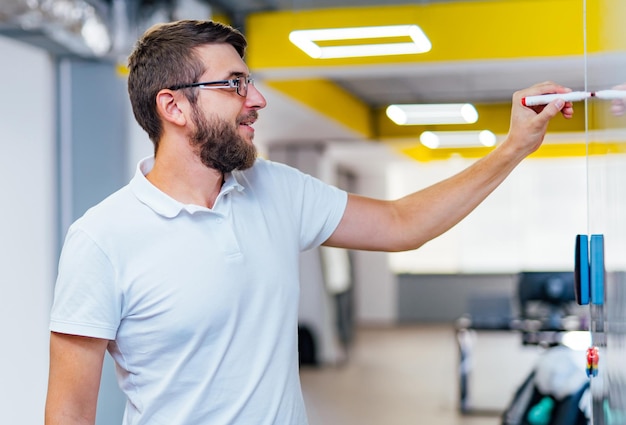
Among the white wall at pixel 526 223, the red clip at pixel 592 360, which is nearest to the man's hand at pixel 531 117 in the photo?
the red clip at pixel 592 360

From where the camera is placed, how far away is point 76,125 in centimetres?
511

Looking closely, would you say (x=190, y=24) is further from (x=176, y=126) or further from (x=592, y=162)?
(x=592, y=162)

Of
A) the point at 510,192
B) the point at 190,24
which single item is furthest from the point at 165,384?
the point at 510,192

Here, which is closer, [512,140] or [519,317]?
[512,140]

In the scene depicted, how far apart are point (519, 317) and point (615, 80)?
6.44 m

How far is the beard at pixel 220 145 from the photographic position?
1.51 metres

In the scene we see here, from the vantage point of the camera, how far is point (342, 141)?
988 cm

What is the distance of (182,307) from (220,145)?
0.97 ft

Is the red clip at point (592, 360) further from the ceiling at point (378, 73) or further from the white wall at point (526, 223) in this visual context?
the white wall at point (526, 223)

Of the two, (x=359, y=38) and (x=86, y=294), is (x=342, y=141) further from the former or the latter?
(x=86, y=294)

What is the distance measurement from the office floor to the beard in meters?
5.03

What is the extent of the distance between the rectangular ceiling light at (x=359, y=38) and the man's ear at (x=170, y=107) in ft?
8.33

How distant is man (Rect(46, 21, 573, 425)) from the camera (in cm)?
142

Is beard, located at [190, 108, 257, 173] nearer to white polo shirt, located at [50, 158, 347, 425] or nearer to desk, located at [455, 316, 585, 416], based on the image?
white polo shirt, located at [50, 158, 347, 425]
